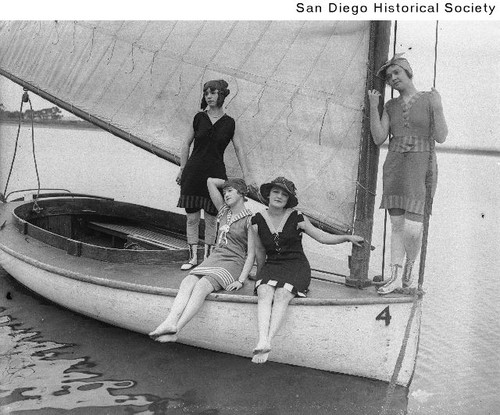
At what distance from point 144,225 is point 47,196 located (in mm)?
1444

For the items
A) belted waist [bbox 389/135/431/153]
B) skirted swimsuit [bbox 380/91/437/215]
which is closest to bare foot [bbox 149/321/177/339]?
skirted swimsuit [bbox 380/91/437/215]

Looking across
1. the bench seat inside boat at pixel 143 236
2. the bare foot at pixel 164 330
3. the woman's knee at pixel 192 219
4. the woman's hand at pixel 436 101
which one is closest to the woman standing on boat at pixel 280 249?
the bare foot at pixel 164 330

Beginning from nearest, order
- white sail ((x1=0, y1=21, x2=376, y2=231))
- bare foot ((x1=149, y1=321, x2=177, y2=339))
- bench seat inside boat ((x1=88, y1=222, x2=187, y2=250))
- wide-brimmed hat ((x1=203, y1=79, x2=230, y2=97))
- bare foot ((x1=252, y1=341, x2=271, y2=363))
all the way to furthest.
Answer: bare foot ((x1=252, y1=341, x2=271, y2=363)), bare foot ((x1=149, y1=321, x2=177, y2=339)), white sail ((x1=0, y1=21, x2=376, y2=231)), wide-brimmed hat ((x1=203, y1=79, x2=230, y2=97)), bench seat inside boat ((x1=88, y1=222, x2=187, y2=250))

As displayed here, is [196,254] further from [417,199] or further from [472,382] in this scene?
[472,382]

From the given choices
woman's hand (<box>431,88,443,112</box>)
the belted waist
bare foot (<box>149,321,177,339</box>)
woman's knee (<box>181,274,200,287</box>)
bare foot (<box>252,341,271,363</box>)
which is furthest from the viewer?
woman's knee (<box>181,274,200,287</box>)

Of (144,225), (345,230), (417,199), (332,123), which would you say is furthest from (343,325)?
(144,225)

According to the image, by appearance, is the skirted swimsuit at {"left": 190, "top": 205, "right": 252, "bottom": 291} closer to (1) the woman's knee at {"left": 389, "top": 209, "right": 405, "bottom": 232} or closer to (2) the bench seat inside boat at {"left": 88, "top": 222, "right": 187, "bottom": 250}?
(1) the woman's knee at {"left": 389, "top": 209, "right": 405, "bottom": 232}

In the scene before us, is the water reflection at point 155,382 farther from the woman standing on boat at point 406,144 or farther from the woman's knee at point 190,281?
the woman standing on boat at point 406,144

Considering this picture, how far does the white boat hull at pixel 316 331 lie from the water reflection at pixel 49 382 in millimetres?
581

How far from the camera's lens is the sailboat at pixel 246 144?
13.8 ft

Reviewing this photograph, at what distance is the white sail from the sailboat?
0.01 meters

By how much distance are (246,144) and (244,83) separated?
504mm

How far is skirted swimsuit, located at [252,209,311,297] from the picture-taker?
4.18 m

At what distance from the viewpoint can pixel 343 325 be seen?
4.12 m
